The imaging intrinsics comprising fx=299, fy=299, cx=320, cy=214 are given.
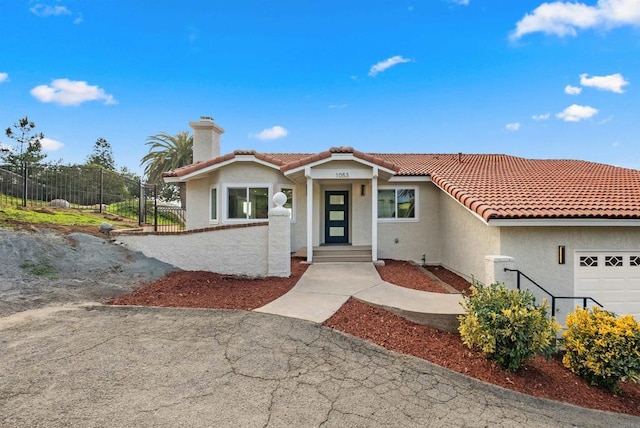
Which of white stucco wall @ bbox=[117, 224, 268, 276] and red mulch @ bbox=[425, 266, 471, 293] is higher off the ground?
white stucco wall @ bbox=[117, 224, 268, 276]

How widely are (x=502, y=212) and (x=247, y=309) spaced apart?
653 centimetres

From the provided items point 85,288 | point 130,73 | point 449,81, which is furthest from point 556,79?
point 130,73

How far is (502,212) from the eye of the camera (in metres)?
7.46

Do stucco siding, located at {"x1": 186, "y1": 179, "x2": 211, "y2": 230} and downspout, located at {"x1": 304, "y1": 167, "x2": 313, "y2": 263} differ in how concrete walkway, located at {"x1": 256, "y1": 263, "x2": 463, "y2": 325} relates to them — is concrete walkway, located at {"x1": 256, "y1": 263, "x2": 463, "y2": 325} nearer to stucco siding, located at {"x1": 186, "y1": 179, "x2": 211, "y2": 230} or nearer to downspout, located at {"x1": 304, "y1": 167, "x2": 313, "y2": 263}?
downspout, located at {"x1": 304, "y1": 167, "x2": 313, "y2": 263}

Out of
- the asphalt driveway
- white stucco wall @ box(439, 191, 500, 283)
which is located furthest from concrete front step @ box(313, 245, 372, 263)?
the asphalt driveway

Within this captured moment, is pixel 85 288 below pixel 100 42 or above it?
below

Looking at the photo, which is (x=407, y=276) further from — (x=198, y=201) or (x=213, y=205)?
(x=198, y=201)

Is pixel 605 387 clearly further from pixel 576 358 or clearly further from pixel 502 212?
pixel 502 212

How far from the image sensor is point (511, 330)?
4754 mm

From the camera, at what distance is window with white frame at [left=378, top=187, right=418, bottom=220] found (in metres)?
12.8

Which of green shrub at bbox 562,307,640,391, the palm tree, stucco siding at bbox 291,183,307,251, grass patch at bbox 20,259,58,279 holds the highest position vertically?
the palm tree

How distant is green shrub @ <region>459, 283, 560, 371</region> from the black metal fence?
11672mm

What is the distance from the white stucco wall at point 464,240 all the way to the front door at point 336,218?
4017 mm

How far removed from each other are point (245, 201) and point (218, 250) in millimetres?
3142
